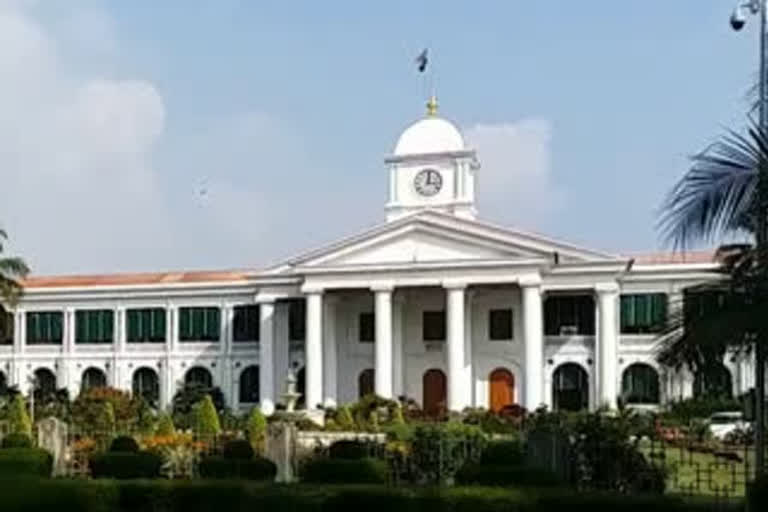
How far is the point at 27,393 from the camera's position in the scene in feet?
174

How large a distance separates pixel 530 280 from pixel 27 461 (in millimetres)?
27853

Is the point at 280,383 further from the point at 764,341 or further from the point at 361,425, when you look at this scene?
the point at 764,341

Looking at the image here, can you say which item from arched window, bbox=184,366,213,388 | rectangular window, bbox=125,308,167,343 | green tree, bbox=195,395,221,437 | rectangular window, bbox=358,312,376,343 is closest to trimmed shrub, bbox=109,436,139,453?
green tree, bbox=195,395,221,437

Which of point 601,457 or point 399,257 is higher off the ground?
point 399,257

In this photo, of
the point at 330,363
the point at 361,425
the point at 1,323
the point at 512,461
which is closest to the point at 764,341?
the point at 512,461

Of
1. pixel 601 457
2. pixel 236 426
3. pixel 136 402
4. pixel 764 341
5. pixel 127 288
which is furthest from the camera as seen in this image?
pixel 127 288

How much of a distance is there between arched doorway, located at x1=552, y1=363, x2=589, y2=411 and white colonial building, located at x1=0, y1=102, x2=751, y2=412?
0.05m

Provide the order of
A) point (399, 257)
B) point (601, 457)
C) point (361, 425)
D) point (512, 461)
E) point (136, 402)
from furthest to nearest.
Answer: point (399, 257) < point (136, 402) < point (361, 425) < point (601, 457) < point (512, 461)

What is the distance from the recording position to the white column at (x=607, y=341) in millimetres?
43906

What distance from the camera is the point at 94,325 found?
52875mm

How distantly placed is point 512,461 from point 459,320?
90.1ft

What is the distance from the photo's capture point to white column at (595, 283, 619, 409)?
43.9 meters

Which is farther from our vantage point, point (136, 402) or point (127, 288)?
point (127, 288)

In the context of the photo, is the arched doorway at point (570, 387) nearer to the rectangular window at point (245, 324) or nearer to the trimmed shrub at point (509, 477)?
the rectangular window at point (245, 324)
